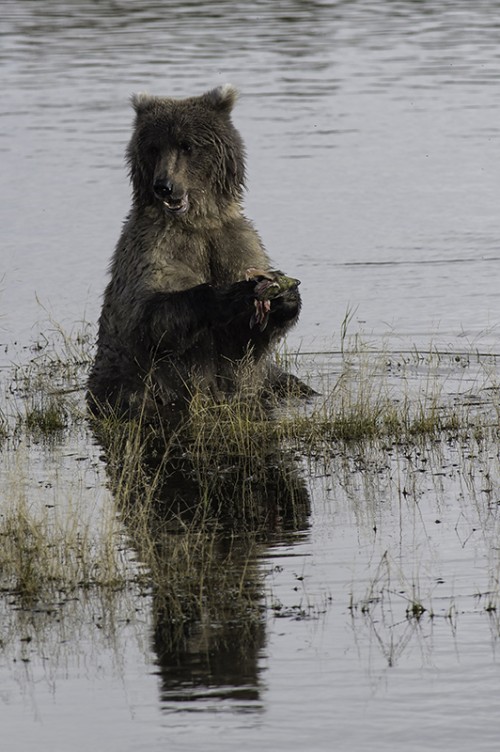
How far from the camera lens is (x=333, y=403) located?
29.9ft

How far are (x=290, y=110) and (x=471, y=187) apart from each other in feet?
20.2

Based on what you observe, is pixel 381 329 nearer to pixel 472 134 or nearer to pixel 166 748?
pixel 166 748

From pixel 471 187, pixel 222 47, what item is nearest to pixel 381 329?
pixel 471 187

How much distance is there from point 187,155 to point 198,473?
2.04 meters

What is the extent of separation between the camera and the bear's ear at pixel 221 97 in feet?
30.5

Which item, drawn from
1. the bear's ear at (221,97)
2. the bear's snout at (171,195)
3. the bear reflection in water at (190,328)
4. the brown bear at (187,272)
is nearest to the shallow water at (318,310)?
the bear reflection in water at (190,328)

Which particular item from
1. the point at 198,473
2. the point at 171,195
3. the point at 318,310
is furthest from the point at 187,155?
the point at 318,310

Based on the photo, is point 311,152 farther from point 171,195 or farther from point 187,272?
point 171,195

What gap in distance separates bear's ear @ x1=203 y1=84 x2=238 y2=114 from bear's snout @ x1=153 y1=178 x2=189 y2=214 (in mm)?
635

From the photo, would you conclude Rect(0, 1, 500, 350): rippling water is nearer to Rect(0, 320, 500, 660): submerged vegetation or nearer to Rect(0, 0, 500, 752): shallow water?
Rect(0, 0, 500, 752): shallow water

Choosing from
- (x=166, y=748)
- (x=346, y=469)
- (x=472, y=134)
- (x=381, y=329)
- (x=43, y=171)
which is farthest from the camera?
(x=472, y=134)

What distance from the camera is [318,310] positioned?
489 inches

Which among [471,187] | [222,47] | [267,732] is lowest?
[267,732]

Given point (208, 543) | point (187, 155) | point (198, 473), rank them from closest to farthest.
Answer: point (208, 543) < point (198, 473) < point (187, 155)
